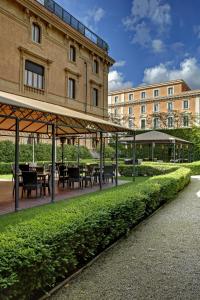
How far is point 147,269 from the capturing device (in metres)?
4.29

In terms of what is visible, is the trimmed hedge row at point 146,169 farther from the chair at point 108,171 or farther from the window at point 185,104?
the window at point 185,104

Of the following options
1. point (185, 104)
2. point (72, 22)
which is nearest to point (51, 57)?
point (72, 22)

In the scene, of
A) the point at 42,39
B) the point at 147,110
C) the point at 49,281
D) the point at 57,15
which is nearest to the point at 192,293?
the point at 49,281

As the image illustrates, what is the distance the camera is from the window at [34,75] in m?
23.3

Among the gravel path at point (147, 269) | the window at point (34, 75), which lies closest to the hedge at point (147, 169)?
the window at point (34, 75)

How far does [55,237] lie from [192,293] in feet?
5.67

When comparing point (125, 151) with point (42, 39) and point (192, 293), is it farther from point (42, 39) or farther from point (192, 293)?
point (192, 293)

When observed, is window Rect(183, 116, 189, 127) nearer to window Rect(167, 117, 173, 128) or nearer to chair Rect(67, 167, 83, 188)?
window Rect(167, 117, 173, 128)

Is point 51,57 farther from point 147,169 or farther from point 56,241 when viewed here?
point 56,241

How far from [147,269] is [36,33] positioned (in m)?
23.4

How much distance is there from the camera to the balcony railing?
25.9m

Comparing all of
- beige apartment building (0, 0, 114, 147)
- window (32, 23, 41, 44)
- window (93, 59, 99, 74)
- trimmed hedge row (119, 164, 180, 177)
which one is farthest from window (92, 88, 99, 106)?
trimmed hedge row (119, 164, 180, 177)

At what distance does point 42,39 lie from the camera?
2452 cm

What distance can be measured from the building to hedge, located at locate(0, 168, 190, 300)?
1716 inches
